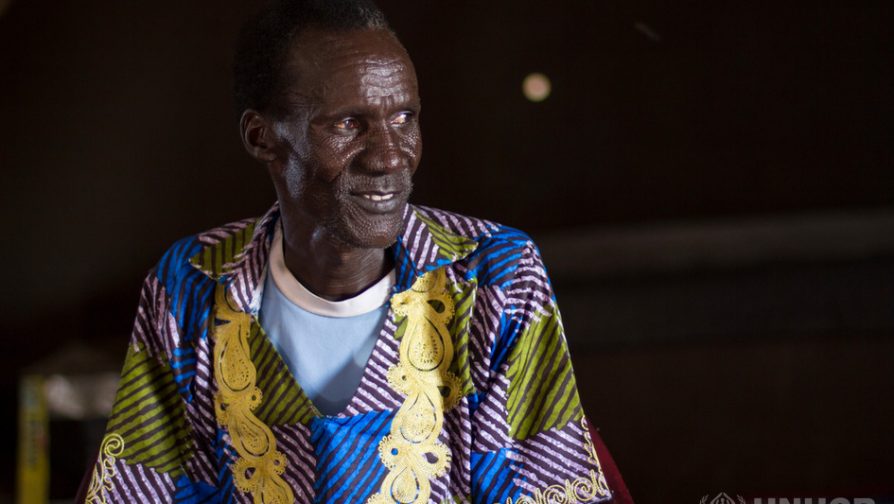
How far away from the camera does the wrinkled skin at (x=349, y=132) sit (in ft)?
3.65

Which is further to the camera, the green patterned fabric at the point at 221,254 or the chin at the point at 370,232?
the green patterned fabric at the point at 221,254

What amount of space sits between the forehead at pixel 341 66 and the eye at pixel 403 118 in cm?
3

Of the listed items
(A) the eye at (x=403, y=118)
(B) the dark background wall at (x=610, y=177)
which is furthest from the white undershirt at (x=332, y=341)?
(B) the dark background wall at (x=610, y=177)

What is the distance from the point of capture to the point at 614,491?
118cm

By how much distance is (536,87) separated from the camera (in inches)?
110

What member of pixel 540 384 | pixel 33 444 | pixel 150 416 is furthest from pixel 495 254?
pixel 33 444

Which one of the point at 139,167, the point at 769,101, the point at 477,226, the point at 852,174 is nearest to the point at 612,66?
the point at 769,101

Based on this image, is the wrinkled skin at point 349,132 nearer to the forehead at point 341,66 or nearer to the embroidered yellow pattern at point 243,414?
the forehead at point 341,66

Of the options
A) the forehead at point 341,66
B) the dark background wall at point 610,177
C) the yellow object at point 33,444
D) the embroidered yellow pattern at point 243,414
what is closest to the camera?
the forehead at point 341,66

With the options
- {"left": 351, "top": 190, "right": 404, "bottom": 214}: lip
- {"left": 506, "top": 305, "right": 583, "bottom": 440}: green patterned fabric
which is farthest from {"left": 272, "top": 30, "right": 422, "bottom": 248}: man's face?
{"left": 506, "top": 305, "right": 583, "bottom": 440}: green patterned fabric

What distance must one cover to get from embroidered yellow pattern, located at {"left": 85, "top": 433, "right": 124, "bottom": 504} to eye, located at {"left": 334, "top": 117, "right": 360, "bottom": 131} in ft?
1.63

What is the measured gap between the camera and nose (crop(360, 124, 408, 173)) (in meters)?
1.12

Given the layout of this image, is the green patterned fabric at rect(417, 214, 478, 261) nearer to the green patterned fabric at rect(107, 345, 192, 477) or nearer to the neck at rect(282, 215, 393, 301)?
the neck at rect(282, 215, 393, 301)

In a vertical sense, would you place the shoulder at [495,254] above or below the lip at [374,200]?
above
